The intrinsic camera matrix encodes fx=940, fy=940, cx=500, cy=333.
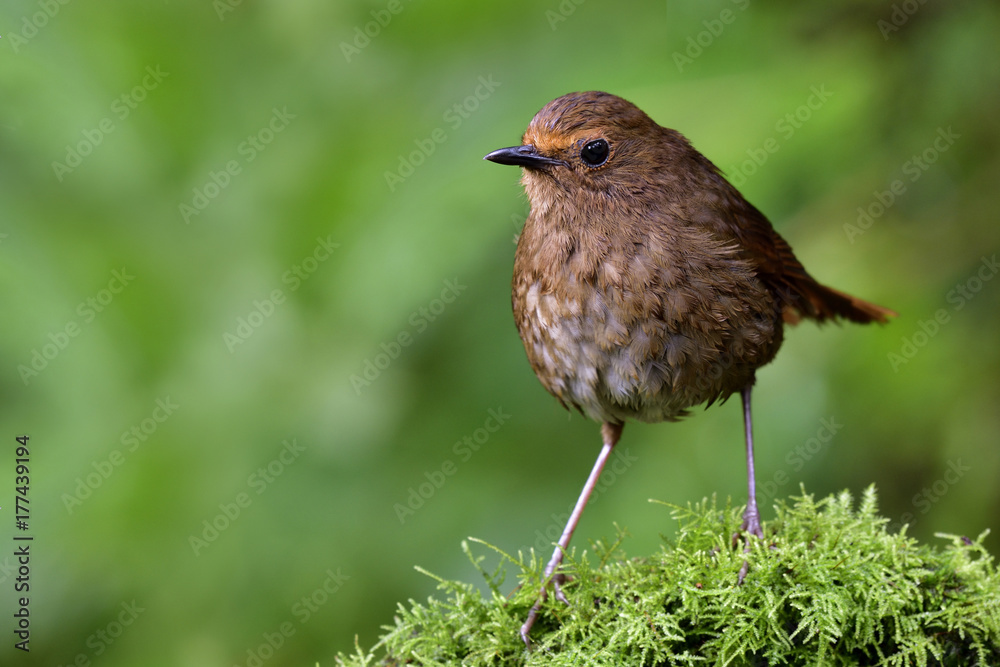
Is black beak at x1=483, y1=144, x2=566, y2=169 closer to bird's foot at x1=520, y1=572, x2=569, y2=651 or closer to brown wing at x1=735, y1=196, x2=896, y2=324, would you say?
brown wing at x1=735, y1=196, x2=896, y2=324

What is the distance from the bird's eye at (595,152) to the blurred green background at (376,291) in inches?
25.9

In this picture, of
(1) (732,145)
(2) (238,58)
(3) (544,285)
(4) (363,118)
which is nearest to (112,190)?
(2) (238,58)

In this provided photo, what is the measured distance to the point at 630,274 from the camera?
2.61m

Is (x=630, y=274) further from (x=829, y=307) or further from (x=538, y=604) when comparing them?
(x=829, y=307)

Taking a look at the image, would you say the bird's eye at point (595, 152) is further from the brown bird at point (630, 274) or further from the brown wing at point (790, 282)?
the brown wing at point (790, 282)

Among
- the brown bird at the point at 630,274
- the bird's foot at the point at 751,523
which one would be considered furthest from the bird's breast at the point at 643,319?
the bird's foot at the point at 751,523

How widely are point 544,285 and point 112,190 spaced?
2.40m

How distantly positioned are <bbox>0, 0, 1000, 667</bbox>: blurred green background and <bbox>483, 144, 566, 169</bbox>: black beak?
625 millimetres

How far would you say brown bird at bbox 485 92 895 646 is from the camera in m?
2.62

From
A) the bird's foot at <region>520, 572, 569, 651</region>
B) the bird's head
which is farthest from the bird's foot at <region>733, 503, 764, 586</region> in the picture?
the bird's head

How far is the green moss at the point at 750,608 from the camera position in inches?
91.4

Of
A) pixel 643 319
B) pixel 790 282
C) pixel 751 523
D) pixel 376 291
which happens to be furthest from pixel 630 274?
pixel 376 291

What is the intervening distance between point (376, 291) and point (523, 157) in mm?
873

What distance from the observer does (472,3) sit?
363cm
